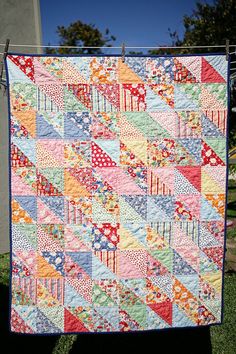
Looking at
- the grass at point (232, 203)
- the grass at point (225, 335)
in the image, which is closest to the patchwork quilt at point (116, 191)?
the grass at point (225, 335)

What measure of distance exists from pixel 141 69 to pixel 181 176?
0.66m

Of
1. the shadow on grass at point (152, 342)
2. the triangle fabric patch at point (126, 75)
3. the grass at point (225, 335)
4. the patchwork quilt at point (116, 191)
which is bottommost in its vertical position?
the shadow on grass at point (152, 342)

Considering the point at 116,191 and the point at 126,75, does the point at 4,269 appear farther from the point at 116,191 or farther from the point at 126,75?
the point at 126,75

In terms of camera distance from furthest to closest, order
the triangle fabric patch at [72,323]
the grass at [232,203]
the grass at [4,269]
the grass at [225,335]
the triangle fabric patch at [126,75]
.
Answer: the grass at [232,203], the grass at [4,269], the grass at [225,335], the triangle fabric patch at [72,323], the triangle fabric patch at [126,75]

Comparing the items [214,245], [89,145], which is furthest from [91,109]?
[214,245]

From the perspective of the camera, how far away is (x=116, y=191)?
6.99ft

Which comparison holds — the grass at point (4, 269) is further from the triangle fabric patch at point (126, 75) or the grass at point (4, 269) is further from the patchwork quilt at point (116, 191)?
the triangle fabric patch at point (126, 75)

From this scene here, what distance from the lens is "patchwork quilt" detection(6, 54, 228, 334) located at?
207cm

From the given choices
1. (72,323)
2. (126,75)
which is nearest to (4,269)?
(72,323)

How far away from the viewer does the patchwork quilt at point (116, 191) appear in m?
2.07

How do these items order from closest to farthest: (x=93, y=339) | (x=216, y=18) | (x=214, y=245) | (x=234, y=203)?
(x=214, y=245) < (x=93, y=339) < (x=234, y=203) < (x=216, y=18)

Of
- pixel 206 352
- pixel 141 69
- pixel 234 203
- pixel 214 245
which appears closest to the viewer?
pixel 141 69

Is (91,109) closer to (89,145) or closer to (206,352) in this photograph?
(89,145)

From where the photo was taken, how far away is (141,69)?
6.77ft
